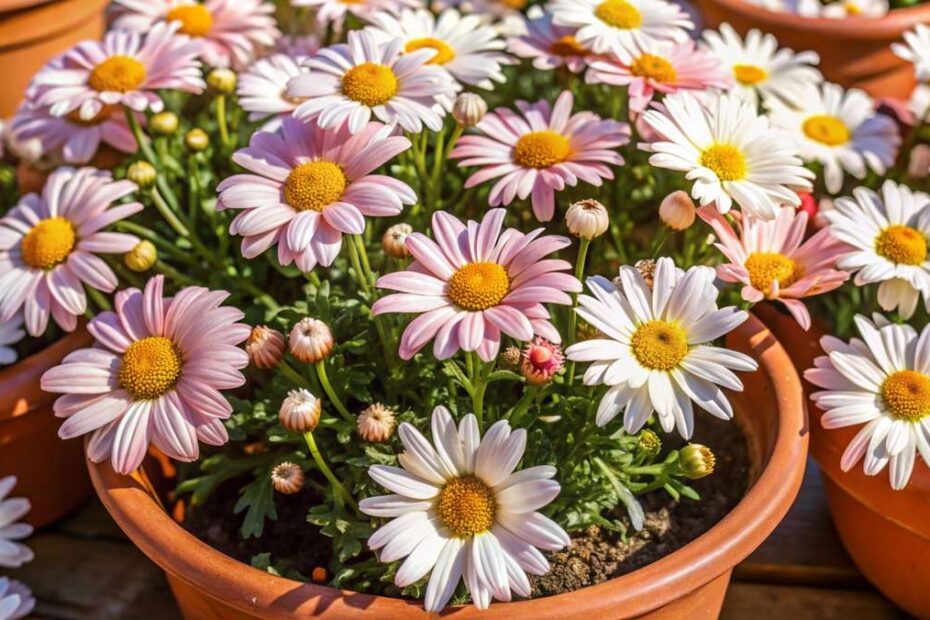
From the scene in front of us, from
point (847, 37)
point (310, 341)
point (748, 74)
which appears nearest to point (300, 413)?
point (310, 341)

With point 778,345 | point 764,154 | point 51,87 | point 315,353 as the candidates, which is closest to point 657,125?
point 764,154

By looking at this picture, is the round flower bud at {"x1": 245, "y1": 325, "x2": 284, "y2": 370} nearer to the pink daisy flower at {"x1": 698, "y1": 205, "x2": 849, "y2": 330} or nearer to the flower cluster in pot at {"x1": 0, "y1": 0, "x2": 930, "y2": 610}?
the flower cluster in pot at {"x1": 0, "y1": 0, "x2": 930, "y2": 610}

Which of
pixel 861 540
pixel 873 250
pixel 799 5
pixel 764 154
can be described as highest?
pixel 764 154

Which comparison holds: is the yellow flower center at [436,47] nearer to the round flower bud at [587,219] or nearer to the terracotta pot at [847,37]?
the round flower bud at [587,219]

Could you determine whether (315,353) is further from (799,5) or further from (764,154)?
(799,5)

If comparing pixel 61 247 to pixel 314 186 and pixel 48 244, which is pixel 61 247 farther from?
pixel 314 186
